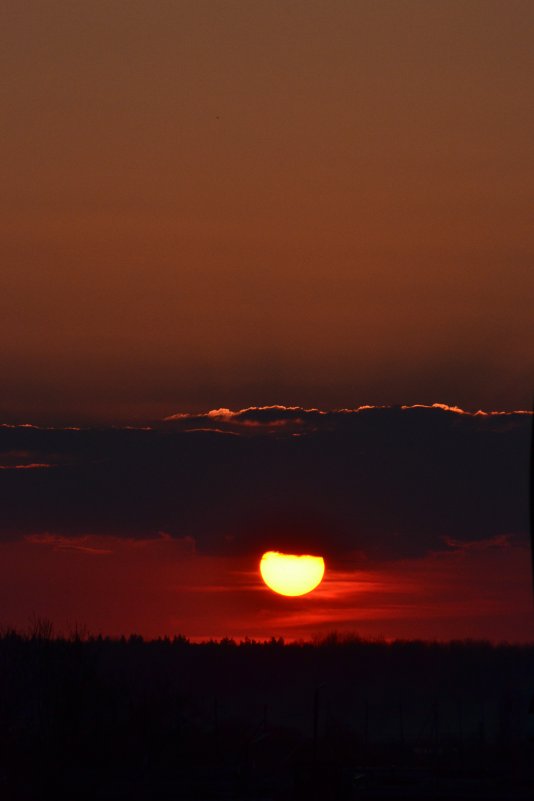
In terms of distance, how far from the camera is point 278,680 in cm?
17912

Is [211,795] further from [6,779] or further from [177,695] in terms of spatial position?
[177,695]

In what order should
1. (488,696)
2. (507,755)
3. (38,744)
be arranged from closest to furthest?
(38,744)
(507,755)
(488,696)

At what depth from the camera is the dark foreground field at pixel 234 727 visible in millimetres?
63219

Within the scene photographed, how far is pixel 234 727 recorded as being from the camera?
124 meters

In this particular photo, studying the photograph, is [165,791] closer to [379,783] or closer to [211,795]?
[211,795]

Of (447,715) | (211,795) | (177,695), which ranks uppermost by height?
(447,715)

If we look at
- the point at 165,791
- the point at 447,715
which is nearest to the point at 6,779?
the point at 165,791

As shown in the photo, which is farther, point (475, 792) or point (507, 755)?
point (507, 755)

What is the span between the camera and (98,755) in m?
86.9

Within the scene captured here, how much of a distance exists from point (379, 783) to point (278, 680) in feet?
374

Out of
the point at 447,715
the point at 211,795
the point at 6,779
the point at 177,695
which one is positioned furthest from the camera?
the point at 447,715

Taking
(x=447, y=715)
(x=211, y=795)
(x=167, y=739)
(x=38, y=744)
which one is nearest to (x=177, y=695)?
(x=167, y=739)

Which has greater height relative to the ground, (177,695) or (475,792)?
(177,695)

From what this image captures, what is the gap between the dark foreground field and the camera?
6322cm
